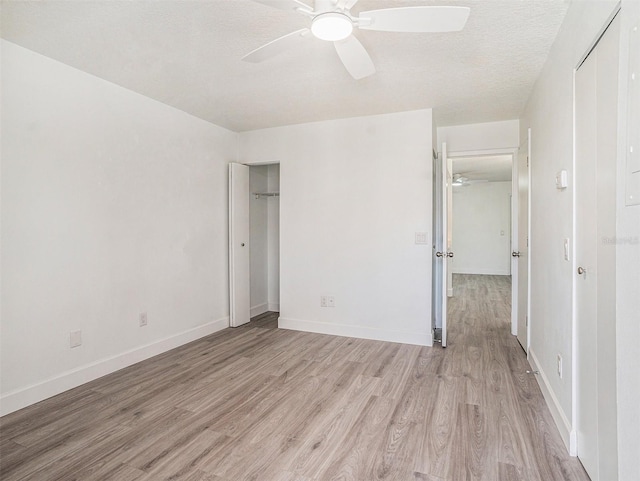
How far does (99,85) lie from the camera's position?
2.83m

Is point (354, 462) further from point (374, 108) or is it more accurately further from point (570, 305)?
point (374, 108)

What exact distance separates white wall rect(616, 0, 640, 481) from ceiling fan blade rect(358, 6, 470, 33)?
599 mm

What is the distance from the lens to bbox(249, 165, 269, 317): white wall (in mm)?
4891

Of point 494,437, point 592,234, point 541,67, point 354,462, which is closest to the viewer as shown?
point 592,234

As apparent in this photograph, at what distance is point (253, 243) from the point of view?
4902mm

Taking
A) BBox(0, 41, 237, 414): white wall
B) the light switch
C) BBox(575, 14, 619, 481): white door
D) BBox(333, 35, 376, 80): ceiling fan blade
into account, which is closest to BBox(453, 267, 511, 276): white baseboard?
BBox(0, 41, 237, 414): white wall

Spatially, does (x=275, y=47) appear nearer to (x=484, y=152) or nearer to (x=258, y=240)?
(x=484, y=152)

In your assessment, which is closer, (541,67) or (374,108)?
(541,67)

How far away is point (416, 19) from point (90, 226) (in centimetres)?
274

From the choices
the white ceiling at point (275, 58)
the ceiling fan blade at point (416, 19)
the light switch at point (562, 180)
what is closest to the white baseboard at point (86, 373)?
the white ceiling at point (275, 58)

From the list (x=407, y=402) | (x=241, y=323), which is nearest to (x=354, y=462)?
Result: (x=407, y=402)

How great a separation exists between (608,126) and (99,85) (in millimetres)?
3409

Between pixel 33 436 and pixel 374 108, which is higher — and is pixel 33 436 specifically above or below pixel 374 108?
below

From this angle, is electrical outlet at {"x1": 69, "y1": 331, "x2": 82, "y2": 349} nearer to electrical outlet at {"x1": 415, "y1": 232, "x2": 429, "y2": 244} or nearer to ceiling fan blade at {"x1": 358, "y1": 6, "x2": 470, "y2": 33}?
ceiling fan blade at {"x1": 358, "y1": 6, "x2": 470, "y2": 33}
